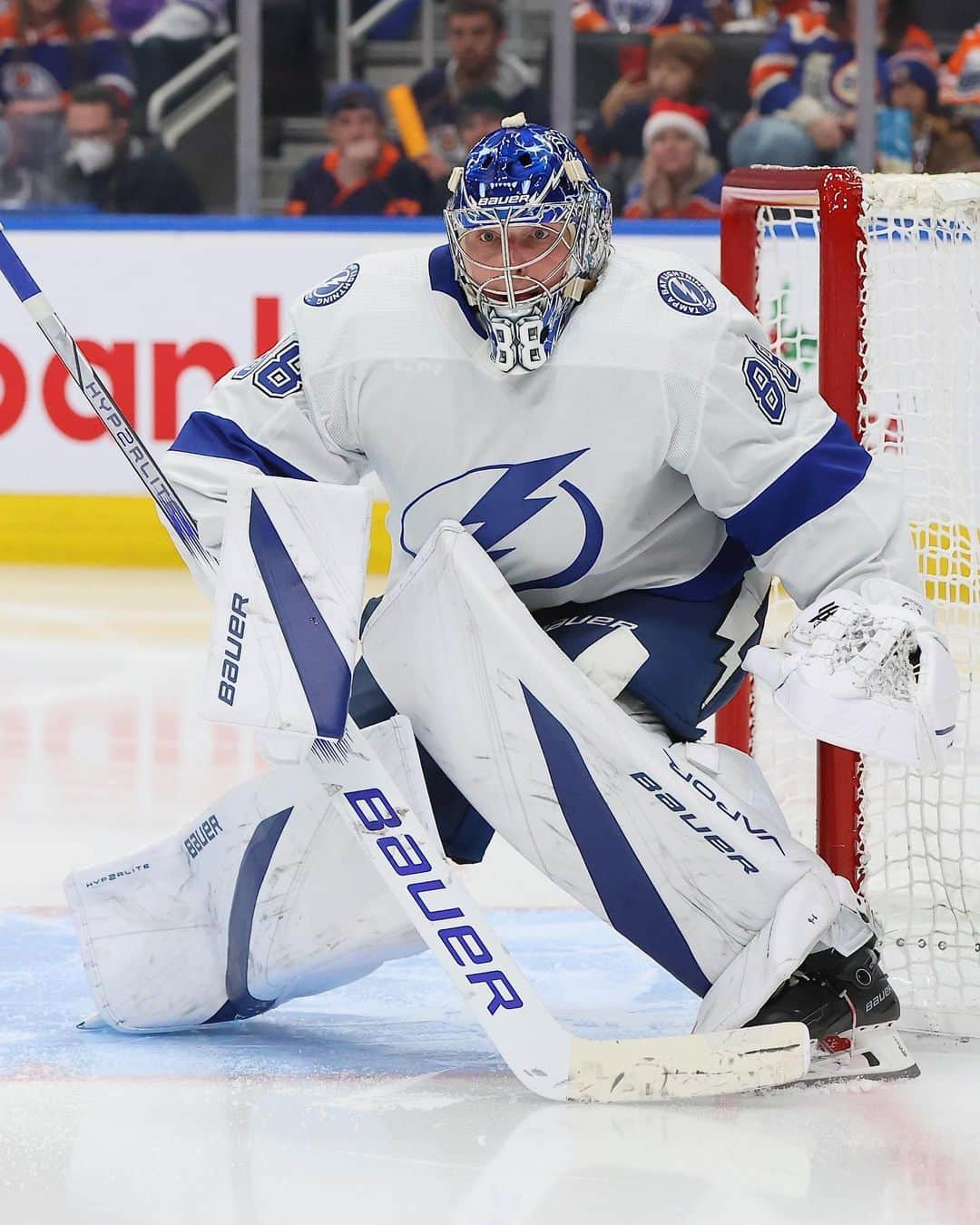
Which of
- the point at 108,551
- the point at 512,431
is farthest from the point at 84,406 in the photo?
the point at 512,431

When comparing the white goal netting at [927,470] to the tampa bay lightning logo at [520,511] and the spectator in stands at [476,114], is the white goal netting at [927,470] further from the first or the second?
the spectator in stands at [476,114]

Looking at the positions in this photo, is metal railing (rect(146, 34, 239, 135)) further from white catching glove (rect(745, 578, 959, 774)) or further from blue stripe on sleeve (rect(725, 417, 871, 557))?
white catching glove (rect(745, 578, 959, 774))

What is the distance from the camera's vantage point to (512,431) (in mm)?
2307

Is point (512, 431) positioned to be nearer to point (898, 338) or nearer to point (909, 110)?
point (898, 338)

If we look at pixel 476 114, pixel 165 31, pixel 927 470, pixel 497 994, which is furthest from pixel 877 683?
pixel 165 31

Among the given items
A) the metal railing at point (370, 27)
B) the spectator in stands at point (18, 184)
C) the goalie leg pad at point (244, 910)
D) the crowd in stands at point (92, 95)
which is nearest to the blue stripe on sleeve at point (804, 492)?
the goalie leg pad at point (244, 910)

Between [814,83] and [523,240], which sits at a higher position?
[523,240]

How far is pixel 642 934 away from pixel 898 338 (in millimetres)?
1004

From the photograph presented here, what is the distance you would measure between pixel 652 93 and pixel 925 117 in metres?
0.77

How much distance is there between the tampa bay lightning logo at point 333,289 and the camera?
2.40 meters

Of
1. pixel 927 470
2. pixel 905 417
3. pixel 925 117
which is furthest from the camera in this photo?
pixel 925 117

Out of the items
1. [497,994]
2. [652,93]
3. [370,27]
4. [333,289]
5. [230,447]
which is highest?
[333,289]

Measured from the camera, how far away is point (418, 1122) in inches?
85.0

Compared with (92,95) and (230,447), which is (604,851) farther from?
(92,95)
